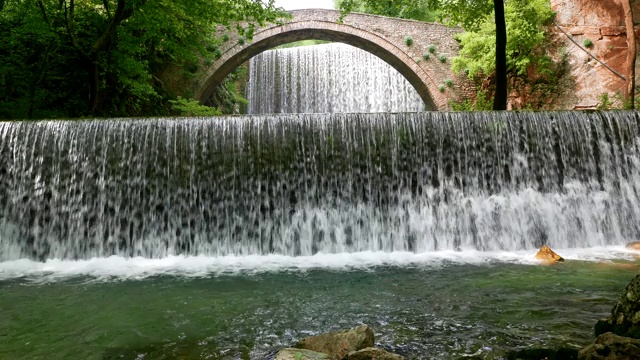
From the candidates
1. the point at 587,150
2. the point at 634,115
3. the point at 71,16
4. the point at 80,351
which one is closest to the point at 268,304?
the point at 80,351

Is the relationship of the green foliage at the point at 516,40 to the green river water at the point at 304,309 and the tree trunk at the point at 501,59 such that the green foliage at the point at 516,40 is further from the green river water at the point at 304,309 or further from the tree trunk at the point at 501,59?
the green river water at the point at 304,309

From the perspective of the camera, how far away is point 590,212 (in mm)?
6508

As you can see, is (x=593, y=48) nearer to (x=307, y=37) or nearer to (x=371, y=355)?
(x=307, y=37)

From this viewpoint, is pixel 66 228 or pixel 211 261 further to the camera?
pixel 66 228

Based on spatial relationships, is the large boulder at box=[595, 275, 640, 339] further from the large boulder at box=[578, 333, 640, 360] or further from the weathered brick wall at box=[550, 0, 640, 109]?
the weathered brick wall at box=[550, 0, 640, 109]

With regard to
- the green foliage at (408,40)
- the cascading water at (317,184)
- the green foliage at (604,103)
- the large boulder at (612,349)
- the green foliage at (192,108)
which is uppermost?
the green foliage at (408,40)

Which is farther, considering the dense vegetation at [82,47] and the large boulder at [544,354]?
the dense vegetation at [82,47]

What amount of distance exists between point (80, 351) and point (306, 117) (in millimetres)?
4435

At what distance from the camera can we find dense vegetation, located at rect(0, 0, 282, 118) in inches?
418

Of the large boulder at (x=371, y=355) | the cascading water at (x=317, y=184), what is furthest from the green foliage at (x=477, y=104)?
the large boulder at (x=371, y=355)

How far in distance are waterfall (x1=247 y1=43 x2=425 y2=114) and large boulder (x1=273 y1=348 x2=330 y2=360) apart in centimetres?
1624

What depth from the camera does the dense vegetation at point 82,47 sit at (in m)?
10.6

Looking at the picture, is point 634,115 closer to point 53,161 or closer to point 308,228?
point 308,228

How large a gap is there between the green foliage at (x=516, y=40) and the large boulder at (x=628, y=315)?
1110 centimetres
